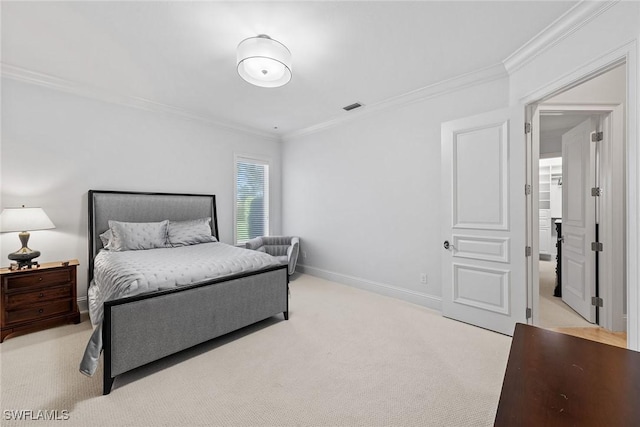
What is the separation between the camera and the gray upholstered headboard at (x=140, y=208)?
337 centimetres

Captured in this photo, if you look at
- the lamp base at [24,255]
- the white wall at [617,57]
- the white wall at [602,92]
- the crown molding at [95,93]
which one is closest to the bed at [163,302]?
the lamp base at [24,255]

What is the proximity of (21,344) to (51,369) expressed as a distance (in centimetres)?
74

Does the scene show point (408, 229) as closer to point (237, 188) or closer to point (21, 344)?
point (237, 188)

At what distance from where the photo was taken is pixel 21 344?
2.50 m

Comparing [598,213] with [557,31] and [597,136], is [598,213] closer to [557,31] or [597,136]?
[597,136]

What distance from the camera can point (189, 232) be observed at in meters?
3.79

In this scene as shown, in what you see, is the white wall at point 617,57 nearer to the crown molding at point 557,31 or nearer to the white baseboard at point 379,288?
the crown molding at point 557,31

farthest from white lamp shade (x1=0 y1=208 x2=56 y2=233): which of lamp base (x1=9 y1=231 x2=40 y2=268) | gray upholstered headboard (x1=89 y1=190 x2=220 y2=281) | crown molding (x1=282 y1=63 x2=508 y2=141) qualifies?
crown molding (x1=282 y1=63 x2=508 y2=141)

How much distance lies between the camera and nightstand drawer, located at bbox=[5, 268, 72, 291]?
2.60 meters

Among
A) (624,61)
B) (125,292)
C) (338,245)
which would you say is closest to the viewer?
(624,61)

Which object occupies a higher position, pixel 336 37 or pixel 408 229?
pixel 336 37

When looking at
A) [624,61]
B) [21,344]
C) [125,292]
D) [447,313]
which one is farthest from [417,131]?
[21,344]

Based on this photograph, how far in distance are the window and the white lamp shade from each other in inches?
97.0

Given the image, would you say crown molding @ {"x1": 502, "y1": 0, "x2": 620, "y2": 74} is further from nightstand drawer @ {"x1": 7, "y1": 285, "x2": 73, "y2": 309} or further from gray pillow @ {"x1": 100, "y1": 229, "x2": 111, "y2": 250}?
nightstand drawer @ {"x1": 7, "y1": 285, "x2": 73, "y2": 309}
